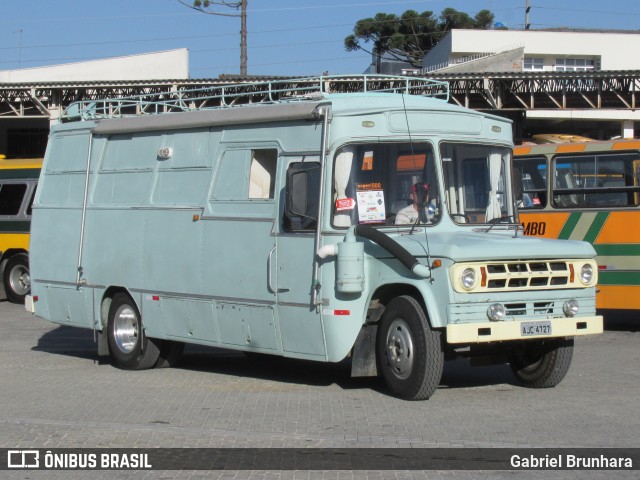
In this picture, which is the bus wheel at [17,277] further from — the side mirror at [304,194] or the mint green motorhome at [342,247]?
the side mirror at [304,194]

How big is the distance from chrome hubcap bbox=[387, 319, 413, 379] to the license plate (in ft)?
3.42

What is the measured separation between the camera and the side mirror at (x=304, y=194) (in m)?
10.5

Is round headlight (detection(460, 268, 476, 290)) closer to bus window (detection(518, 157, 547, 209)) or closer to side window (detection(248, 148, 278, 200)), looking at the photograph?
side window (detection(248, 148, 278, 200))

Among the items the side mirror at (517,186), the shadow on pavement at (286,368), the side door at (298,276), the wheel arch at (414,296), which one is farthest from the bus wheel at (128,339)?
the side mirror at (517,186)

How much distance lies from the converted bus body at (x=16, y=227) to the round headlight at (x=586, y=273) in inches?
607

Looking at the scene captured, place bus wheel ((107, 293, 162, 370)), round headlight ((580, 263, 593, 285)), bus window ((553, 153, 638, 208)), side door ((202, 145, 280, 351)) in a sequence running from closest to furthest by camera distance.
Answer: round headlight ((580, 263, 593, 285)) → side door ((202, 145, 280, 351)) → bus wheel ((107, 293, 162, 370)) → bus window ((553, 153, 638, 208))

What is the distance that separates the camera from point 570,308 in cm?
1011

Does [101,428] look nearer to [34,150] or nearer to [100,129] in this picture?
[100,129]

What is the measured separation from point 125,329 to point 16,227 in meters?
10.9

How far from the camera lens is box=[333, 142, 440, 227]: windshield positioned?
34.1ft

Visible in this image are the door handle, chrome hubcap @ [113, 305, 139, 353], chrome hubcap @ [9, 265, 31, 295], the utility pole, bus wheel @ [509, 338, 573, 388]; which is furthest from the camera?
the utility pole

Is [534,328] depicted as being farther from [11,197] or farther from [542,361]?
[11,197]

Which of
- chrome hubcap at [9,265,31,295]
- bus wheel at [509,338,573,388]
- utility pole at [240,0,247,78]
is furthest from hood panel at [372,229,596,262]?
utility pole at [240,0,247,78]

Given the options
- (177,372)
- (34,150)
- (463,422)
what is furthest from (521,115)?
(463,422)
